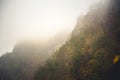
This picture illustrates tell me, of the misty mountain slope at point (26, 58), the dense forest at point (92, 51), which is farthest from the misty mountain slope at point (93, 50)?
the misty mountain slope at point (26, 58)

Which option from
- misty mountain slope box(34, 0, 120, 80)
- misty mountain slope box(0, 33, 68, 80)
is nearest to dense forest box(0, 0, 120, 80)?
misty mountain slope box(34, 0, 120, 80)

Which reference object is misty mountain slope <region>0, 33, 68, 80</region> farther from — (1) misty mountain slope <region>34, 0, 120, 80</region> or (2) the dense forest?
(1) misty mountain slope <region>34, 0, 120, 80</region>

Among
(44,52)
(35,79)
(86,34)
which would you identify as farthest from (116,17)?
(44,52)

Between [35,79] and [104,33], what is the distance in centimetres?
3960

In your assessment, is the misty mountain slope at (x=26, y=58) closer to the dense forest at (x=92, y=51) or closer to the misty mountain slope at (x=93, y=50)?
the dense forest at (x=92, y=51)

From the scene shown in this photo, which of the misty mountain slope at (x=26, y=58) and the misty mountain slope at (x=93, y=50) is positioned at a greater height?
the misty mountain slope at (x=26, y=58)

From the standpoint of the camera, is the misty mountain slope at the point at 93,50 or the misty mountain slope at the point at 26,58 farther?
the misty mountain slope at the point at 26,58

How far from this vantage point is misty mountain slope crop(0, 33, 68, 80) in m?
118

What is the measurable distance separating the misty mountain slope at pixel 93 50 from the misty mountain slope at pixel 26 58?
37.3 metres

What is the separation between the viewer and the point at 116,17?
67.1 meters

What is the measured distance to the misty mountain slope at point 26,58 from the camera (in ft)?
388

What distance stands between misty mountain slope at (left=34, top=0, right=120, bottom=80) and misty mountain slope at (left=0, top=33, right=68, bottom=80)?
37.3 m

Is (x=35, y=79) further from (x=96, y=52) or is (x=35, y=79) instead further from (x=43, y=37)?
(x=43, y=37)

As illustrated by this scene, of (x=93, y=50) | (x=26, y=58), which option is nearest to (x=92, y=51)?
(x=93, y=50)
